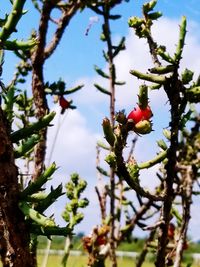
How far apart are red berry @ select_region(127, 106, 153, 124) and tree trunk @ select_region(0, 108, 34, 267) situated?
44 cm

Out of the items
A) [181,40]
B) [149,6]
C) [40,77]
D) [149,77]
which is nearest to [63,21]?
[40,77]

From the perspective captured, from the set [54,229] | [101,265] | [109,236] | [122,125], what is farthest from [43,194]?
[109,236]

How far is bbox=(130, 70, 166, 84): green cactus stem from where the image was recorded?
6.39 feet

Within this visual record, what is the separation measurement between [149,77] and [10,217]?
703 mm

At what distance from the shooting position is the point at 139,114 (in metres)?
1.85

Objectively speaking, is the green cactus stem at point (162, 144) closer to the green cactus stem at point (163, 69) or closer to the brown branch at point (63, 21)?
the green cactus stem at point (163, 69)

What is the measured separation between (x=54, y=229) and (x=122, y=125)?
436 mm

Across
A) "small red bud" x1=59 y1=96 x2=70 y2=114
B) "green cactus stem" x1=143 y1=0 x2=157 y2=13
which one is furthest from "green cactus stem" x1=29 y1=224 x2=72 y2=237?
"small red bud" x1=59 y1=96 x2=70 y2=114

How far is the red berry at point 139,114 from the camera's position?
1845 mm

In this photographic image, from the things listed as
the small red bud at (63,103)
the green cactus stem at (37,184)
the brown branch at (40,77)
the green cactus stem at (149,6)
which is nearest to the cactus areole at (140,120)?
the green cactus stem at (37,184)

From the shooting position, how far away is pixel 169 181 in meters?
1.99

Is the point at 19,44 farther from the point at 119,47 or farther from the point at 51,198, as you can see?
the point at 119,47

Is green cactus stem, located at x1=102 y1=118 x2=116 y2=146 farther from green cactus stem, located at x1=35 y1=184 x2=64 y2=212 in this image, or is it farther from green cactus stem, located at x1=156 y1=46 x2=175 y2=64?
green cactus stem, located at x1=156 y1=46 x2=175 y2=64

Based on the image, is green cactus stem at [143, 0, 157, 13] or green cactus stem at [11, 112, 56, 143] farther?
green cactus stem at [143, 0, 157, 13]
